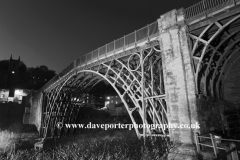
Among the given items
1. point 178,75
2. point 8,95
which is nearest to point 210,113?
point 178,75

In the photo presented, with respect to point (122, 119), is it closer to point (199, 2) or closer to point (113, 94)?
point (113, 94)

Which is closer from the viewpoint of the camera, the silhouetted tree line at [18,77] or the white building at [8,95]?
the white building at [8,95]

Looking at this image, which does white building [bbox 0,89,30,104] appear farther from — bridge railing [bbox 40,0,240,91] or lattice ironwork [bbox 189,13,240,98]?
lattice ironwork [bbox 189,13,240,98]

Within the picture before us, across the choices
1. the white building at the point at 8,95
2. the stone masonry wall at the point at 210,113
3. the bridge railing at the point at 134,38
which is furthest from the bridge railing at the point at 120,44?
the white building at the point at 8,95

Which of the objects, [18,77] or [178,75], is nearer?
[178,75]

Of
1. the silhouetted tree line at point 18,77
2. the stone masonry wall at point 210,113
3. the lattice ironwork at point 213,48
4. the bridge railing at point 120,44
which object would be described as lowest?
the stone masonry wall at point 210,113

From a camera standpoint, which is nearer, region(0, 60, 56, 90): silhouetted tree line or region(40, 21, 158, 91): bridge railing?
region(40, 21, 158, 91): bridge railing

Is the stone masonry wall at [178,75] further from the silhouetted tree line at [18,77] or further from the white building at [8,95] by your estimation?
the silhouetted tree line at [18,77]

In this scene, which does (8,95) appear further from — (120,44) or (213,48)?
(213,48)

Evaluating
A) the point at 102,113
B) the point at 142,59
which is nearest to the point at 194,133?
the point at 142,59

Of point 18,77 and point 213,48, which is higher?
point 18,77

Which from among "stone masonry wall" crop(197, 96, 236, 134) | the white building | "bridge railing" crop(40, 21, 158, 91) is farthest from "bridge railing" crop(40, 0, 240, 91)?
A: the white building

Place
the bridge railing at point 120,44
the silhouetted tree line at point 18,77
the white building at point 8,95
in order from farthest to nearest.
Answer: the silhouetted tree line at point 18,77 < the white building at point 8,95 < the bridge railing at point 120,44

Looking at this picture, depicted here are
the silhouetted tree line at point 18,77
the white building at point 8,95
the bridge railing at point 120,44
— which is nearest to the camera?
the bridge railing at point 120,44
